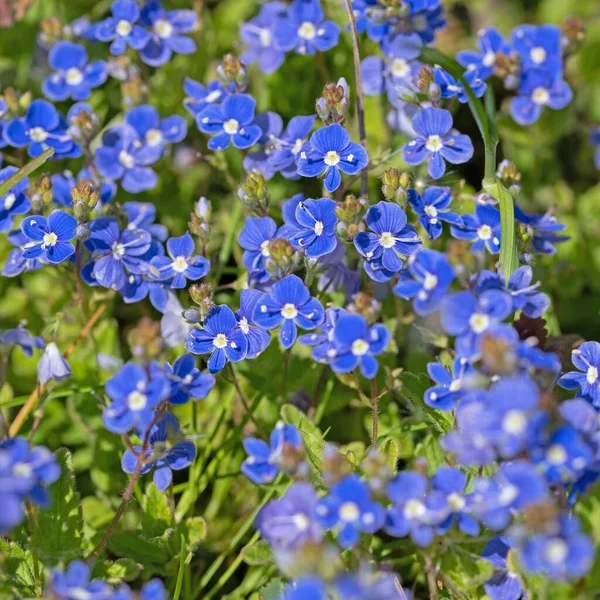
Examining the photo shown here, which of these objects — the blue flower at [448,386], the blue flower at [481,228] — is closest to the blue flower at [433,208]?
the blue flower at [481,228]

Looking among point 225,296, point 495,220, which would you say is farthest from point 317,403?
point 495,220

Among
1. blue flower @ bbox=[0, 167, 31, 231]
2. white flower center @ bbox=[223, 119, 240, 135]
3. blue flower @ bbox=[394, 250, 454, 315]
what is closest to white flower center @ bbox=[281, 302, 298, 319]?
blue flower @ bbox=[394, 250, 454, 315]

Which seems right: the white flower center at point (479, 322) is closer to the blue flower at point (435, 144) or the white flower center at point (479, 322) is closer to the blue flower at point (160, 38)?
the blue flower at point (435, 144)

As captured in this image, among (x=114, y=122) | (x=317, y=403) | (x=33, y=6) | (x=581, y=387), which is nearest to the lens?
(x=581, y=387)

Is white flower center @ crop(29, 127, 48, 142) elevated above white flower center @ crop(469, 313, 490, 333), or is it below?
above

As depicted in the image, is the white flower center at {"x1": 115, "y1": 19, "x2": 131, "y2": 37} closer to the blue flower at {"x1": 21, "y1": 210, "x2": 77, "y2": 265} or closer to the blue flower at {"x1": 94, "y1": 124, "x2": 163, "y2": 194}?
the blue flower at {"x1": 94, "y1": 124, "x2": 163, "y2": 194}

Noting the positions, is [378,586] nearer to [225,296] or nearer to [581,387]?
[581,387]
